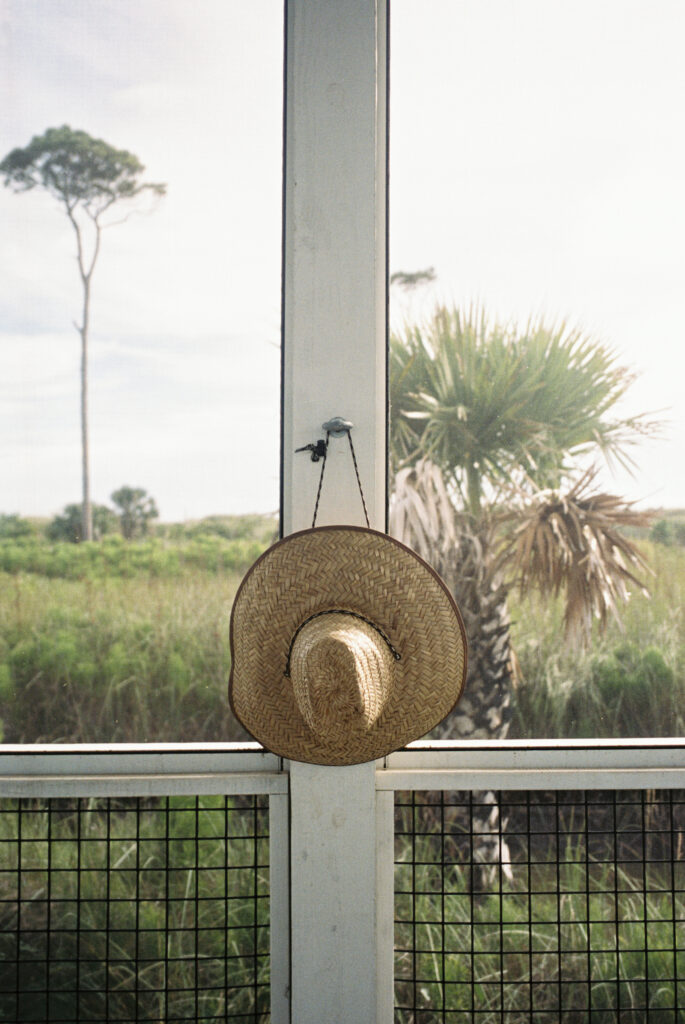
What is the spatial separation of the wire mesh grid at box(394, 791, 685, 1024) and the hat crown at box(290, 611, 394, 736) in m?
0.54

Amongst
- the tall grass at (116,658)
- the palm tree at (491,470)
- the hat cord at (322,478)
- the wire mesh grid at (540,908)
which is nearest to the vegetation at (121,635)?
the tall grass at (116,658)

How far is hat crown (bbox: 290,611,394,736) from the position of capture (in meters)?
1.19

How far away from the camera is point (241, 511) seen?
5.49 ft

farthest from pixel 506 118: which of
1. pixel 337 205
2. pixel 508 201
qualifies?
pixel 337 205

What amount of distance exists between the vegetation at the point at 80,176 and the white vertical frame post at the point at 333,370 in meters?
0.36

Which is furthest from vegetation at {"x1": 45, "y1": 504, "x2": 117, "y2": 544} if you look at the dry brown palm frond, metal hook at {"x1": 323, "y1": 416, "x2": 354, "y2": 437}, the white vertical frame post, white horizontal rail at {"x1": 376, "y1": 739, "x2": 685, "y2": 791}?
the dry brown palm frond

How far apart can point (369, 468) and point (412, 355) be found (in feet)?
0.92

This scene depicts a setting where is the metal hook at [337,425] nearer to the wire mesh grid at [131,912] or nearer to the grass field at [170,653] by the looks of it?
the grass field at [170,653]

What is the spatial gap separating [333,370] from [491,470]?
41 centimetres

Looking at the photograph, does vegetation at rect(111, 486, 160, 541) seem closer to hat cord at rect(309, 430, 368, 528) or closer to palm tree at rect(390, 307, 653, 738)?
hat cord at rect(309, 430, 368, 528)

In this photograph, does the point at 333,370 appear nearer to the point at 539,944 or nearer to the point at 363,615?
the point at 363,615

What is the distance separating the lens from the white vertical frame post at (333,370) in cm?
156

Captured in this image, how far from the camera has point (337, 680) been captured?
46.7 inches

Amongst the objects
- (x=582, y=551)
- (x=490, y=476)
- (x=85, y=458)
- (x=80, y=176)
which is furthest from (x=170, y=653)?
(x=80, y=176)
